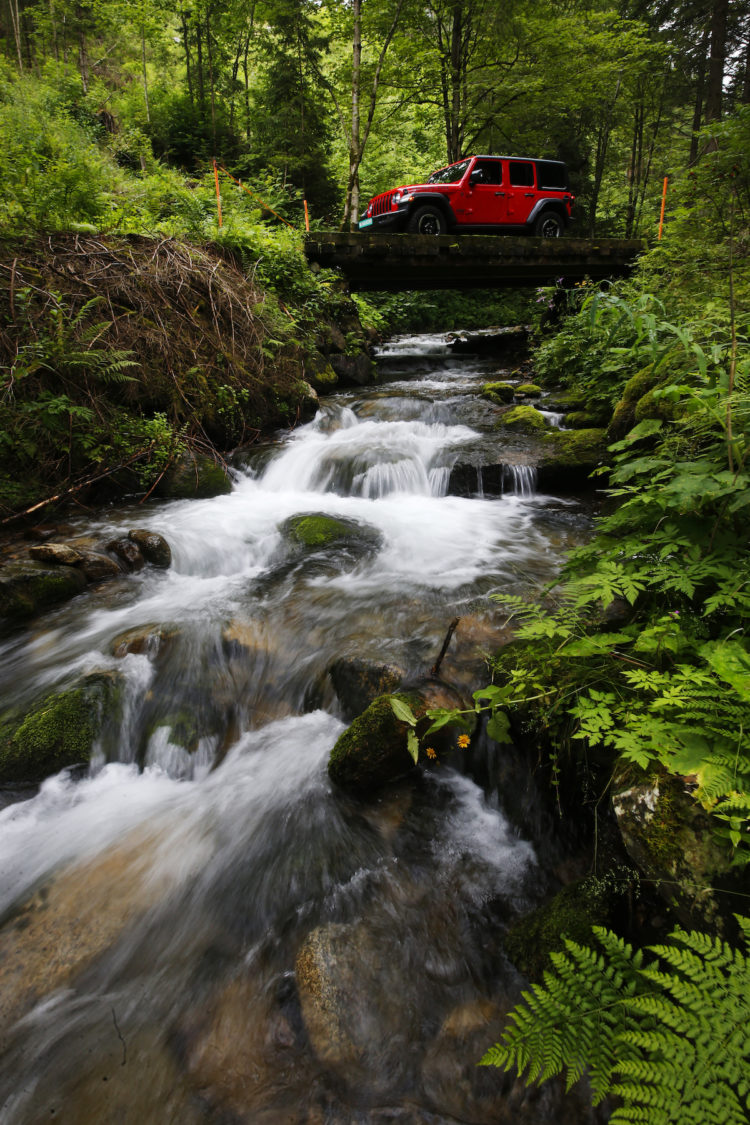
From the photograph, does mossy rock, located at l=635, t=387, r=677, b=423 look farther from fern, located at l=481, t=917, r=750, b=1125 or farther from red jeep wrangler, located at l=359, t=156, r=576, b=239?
red jeep wrangler, located at l=359, t=156, r=576, b=239

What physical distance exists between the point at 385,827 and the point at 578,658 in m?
1.43

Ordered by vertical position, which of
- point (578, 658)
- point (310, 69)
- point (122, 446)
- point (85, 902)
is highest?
point (310, 69)

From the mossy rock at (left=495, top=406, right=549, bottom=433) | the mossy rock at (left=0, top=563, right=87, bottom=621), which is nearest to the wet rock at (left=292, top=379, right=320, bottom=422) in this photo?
the mossy rock at (left=495, top=406, right=549, bottom=433)

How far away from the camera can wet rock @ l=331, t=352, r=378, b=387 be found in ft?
37.7

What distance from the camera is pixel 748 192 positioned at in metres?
7.84

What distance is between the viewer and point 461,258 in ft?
37.9

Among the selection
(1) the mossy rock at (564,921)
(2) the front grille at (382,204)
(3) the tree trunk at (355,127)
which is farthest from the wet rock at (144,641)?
(3) the tree trunk at (355,127)

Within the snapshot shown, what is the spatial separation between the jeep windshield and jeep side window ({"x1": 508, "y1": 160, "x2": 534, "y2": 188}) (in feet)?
3.45

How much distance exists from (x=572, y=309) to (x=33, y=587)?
13254 millimetres

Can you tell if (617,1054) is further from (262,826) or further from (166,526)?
(166,526)

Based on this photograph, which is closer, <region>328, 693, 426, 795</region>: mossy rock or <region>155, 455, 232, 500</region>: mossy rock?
<region>328, 693, 426, 795</region>: mossy rock

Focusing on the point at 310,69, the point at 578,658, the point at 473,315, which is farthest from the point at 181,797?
the point at 310,69

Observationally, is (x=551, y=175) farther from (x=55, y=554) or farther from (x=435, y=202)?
(x=55, y=554)

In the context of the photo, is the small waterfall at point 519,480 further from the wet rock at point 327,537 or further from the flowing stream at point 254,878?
the wet rock at point 327,537
